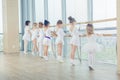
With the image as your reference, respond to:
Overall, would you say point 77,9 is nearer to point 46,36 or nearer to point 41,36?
point 46,36

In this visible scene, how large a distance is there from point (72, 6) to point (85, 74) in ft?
13.7

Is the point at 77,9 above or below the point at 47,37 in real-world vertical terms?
above

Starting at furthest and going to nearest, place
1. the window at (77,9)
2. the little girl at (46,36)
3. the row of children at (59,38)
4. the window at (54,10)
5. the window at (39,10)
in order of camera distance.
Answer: the window at (39,10) → the window at (54,10) → the little girl at (46,36) → the window at (77,9) → the row of children at (59,38)

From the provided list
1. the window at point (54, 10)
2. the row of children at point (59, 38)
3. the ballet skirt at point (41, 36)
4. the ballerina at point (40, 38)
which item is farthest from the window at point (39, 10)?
the ballet skirt at point (41, 36)

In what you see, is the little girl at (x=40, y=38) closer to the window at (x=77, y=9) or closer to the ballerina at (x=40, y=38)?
the ballerina at (x=40, y=38)

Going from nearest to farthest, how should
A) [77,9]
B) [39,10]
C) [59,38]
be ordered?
[59,38], [77,9], [39,10]

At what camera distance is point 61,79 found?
488 centimetres

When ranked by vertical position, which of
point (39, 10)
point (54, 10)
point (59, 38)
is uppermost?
point (39, 10)

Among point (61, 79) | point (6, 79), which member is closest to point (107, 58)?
point (61, 79)

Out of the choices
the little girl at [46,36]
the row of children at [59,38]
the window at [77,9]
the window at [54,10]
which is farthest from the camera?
the window at [54,10]

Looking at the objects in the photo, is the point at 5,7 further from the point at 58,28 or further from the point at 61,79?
the point at 61,79

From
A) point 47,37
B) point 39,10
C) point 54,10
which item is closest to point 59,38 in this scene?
point 47,37

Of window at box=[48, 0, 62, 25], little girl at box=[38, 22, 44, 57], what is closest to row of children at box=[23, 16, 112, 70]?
little girl at box=[38, 22, 44, 57]

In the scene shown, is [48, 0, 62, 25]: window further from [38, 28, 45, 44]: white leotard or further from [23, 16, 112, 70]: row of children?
[38, 28, 45, 44]: white leotard
